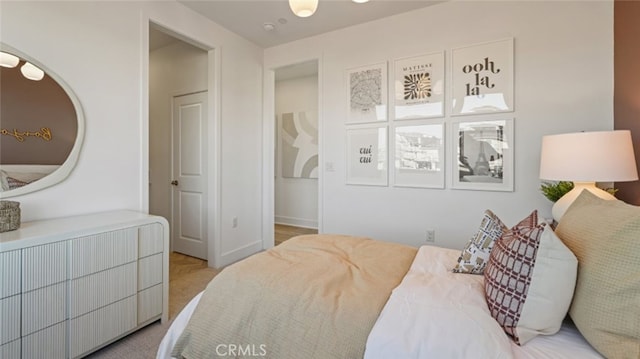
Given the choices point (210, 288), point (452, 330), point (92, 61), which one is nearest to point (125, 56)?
point (92, 61)

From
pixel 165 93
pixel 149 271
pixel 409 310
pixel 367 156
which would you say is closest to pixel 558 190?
pixel 367 156

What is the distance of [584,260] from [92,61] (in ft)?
9.94

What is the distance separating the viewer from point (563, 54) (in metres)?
2.32

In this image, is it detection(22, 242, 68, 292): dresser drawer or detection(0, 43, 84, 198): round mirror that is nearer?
detection(22, 242, 68, 292): dresser drawer

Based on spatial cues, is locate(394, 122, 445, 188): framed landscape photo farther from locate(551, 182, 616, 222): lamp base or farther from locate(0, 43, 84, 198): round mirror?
locate(0, 43, 84, 198): round mirror

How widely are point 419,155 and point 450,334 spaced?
2.20m

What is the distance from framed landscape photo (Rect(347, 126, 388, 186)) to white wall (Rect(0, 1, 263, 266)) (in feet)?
4.78

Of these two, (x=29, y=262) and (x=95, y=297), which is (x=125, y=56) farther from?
(x=95, y=297)

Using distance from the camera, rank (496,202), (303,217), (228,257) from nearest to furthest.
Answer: (496,202)
(228,257)
(303,217)

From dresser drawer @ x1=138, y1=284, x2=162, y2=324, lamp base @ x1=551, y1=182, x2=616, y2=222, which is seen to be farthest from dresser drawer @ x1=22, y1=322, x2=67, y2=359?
lamp base @ x1=551, y1=182, x2=616, y2=222

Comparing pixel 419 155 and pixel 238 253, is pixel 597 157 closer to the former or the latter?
pixel 419 155

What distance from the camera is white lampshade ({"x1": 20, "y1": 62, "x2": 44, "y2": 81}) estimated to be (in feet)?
5.89

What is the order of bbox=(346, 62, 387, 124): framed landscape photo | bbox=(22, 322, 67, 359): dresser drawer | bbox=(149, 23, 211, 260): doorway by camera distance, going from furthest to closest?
bbox=(149, 23, 211, 260): doorway < bbox=(346, 62, 387, 124): framed landscape photo < bbox=(22, 322, 67, 359): dresser drawer

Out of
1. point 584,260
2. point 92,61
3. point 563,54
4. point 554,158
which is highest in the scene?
point 563,54
